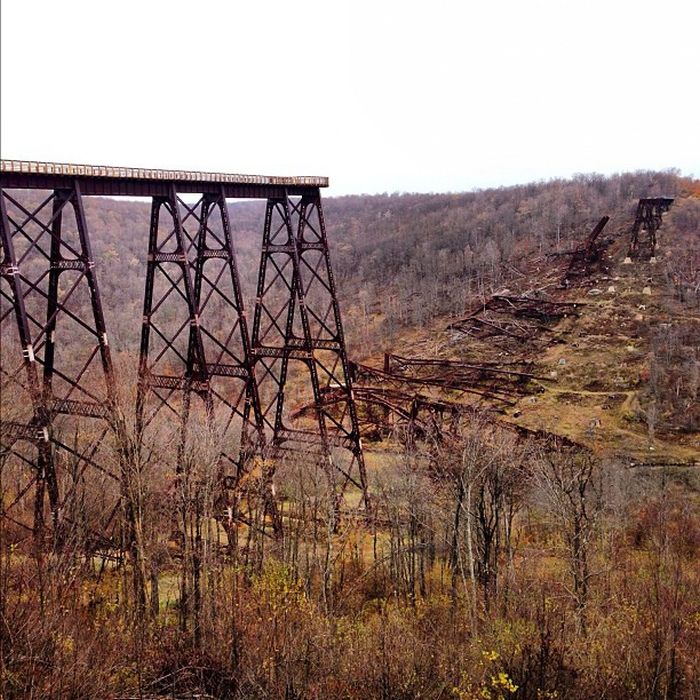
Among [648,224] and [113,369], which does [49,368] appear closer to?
[113,369]

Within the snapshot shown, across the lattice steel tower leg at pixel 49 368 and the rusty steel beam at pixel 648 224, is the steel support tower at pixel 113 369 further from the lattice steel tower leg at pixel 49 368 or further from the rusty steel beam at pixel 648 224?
the rusty steel beam at pixel 648 224

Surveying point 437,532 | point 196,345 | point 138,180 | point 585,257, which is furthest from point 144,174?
point 585,257

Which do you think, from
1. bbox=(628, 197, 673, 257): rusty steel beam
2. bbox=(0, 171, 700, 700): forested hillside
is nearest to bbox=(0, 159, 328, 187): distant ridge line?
bbox=(0, 171, 700, 700): forested hillside

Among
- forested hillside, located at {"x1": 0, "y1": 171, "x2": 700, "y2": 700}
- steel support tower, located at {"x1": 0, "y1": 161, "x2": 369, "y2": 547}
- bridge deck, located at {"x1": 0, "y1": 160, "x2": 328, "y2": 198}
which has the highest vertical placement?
bridge deck, located at {"x1": 0, "y1": 160, "x2": 328, "y2": 198}

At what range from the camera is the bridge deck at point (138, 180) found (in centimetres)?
1148

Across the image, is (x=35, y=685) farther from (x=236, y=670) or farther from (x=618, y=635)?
(x=618, y=635)

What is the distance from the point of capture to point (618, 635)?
10.2m

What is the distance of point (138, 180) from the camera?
44.1 ft

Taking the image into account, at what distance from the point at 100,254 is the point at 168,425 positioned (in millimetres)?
49611

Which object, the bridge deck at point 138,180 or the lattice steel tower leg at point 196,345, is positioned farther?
the lattice steel tower leg at point 196,345

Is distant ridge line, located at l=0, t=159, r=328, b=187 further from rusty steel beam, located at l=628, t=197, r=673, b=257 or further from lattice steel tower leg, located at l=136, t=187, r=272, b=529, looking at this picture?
rusty steel beam, located at l=628, t=197, r=673, b=257

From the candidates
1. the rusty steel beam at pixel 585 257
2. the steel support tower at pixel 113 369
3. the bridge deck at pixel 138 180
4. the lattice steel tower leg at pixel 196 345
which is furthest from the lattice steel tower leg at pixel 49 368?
the rusty steel beam at pixel 585 257

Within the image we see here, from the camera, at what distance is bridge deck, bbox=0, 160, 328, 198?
11.5 metres

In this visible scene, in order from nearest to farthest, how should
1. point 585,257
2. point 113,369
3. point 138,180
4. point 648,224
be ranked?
point 113,369, point 138,180, point 585,257, point 648,224
